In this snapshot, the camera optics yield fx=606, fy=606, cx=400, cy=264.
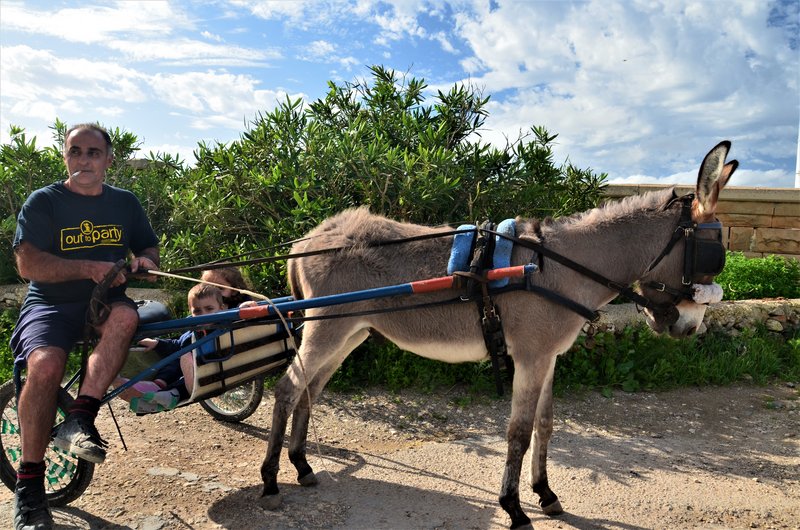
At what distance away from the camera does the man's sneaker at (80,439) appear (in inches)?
125

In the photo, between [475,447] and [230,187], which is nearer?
[475,447]

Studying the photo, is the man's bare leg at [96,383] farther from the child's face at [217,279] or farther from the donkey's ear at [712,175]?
the donkey's ear at [712,175]

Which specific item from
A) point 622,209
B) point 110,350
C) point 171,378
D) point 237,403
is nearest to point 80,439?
point 110,350

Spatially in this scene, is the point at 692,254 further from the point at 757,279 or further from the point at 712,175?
the point at 757,279

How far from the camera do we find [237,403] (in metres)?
5.47

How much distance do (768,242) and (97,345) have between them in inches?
386

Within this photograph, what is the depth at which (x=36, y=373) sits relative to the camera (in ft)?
11.1

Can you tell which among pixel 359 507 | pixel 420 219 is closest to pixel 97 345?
pixel 359 507

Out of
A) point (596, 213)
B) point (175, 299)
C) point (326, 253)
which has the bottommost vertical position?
point (175, 299)

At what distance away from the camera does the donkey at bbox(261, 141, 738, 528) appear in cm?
349

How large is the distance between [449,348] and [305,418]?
1.20m

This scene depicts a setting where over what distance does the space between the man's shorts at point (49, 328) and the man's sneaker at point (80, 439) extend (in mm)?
446

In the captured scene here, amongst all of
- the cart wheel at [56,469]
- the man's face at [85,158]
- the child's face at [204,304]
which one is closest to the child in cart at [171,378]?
the child's face at [204,304]

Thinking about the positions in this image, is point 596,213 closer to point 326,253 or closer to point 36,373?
point 326,253
